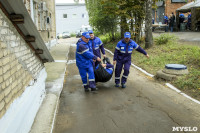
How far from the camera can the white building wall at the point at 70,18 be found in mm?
54219

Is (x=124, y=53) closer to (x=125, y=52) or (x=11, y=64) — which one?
(x=125, y=52)

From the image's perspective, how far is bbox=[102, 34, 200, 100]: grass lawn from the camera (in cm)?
675

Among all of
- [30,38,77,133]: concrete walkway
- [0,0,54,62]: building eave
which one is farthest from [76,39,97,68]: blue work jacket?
[0,0,54,62]: building eave

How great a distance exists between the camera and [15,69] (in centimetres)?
356

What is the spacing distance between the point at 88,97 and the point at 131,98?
47.8 inches

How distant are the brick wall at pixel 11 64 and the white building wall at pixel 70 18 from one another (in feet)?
170

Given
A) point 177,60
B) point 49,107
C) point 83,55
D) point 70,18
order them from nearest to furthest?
1. point 49,107
2. point 83,55
3. point 177,60
4. point 70,18

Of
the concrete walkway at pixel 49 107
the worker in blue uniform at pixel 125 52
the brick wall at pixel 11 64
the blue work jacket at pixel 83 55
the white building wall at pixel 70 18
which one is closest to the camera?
the brick wall at pixel 11 64

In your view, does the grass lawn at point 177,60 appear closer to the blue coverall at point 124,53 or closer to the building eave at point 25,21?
the blue coverall at point 124,53

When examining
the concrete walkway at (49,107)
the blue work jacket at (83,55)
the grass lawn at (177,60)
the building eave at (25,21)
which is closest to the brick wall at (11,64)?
the building eave at (25,21)

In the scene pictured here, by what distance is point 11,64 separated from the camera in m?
3.36

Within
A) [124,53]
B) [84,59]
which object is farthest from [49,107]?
[124,53]

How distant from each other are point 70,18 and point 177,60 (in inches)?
1879

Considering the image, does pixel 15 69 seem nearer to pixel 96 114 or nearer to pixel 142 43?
pixel 96 114
